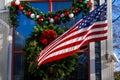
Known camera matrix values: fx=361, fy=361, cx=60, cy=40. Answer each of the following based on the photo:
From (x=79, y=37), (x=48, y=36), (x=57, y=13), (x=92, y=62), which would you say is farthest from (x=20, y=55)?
(x=79, y=37)

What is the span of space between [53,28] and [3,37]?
1.85 m

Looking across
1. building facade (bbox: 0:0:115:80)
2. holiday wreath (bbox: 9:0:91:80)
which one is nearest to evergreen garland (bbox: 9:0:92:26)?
holiday wreath (bbox: 9:0:91:80)

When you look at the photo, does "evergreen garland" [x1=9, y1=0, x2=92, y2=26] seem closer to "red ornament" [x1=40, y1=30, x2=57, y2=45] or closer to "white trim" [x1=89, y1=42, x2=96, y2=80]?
"red ornament" [x1=40, y1=30, x2=57, y2=45]

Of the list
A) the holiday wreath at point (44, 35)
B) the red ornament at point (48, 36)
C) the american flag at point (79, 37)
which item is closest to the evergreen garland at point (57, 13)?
the holiday wreath at point (44, 35)

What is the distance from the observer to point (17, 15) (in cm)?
1191

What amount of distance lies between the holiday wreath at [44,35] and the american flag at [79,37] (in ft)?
3.12

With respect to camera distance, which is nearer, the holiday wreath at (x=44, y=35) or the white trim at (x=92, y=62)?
the holiday wreath at (x=44, y=35)

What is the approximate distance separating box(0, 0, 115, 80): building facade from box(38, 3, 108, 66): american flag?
76.2 inches

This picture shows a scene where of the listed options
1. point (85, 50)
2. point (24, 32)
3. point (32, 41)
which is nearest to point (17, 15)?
point (24, 32)

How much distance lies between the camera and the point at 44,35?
1070 centimetres

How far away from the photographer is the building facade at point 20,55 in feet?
37.3

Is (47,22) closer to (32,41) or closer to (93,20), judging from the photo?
(32,41)

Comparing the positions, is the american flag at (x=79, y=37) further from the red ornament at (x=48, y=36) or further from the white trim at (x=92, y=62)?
the white trim at (x=92, y=62)

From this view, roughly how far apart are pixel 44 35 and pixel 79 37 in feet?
5.31
